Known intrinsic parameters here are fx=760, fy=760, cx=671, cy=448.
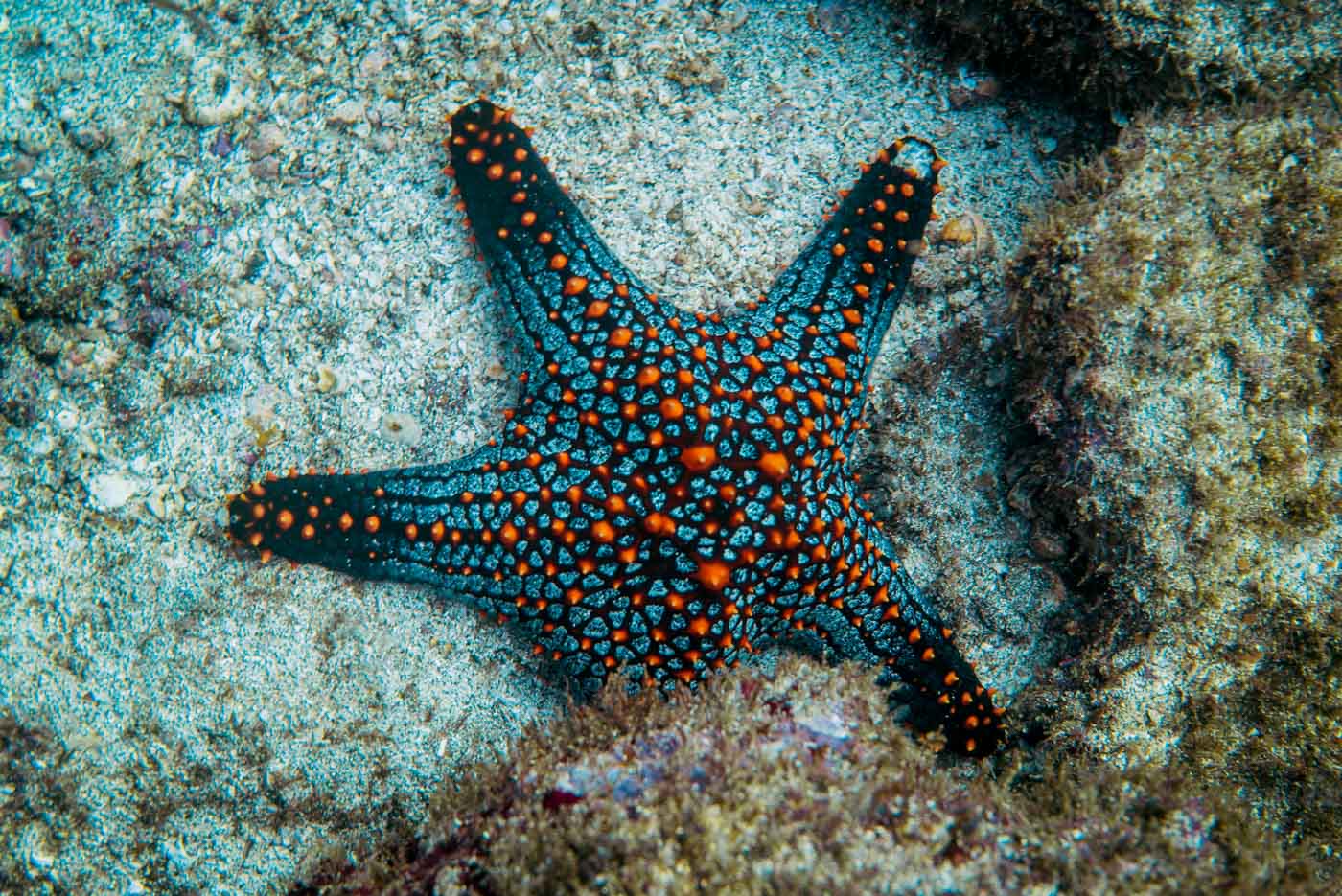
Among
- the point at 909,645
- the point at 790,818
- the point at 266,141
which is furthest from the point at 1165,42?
the point at 266,141

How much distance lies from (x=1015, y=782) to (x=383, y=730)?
12.8 ft

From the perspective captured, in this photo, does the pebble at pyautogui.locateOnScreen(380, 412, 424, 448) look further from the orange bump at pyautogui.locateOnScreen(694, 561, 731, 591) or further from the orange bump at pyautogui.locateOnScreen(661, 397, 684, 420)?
the orange bump at pyautogui.locateOnScreen(694, 561, 731, 591)

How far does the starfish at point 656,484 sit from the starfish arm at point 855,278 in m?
0.01

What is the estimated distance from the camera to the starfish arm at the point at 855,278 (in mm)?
4445

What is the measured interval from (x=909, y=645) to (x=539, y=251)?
318cm

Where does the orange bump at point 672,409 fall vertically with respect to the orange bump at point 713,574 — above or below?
above

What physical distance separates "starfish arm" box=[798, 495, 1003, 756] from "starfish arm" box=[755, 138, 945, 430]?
91cm

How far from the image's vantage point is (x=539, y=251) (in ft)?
14.8

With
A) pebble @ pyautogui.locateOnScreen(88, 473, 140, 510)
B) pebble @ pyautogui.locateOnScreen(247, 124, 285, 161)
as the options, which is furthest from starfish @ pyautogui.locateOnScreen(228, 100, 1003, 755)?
pebble @ pyautogui.locateOnScreen(247, 124, 285, 161)

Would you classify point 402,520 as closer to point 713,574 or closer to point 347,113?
point 713,574

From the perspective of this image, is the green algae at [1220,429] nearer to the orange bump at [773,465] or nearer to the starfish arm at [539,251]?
the orange bump at [773,465]

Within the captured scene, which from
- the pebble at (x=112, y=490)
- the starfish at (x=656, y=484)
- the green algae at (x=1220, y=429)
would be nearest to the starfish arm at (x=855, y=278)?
the starfish at (x=656, y=484)

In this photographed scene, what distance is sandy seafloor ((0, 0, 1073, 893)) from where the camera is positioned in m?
4.79

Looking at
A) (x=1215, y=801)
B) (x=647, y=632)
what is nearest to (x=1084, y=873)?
(x=1215, y=801)
